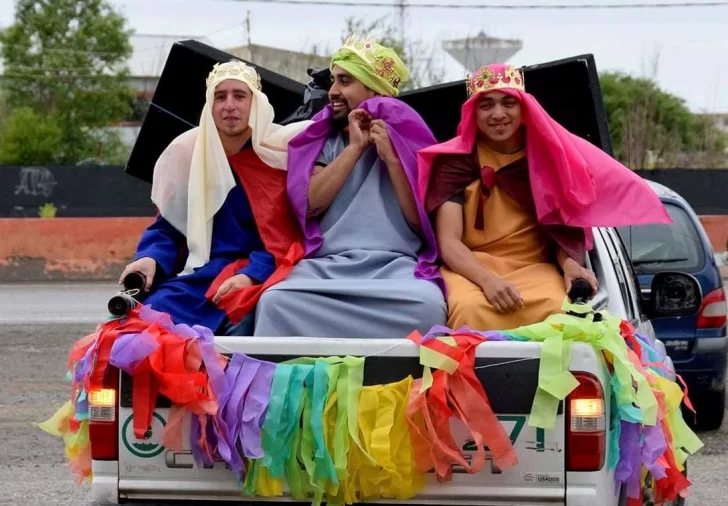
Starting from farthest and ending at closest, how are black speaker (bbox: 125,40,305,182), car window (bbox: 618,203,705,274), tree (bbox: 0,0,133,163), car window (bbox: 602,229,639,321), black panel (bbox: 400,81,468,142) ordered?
1. tree (bbox: 0,0,133,163)
2. car window (bbox: 618,203,705,274)
3. black speaker (bbox: 125,40,305,182)
4. black panel (bbox: 400,81,468,142)
5. car window (bbox: 602,229,639,321)

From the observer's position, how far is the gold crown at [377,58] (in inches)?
216

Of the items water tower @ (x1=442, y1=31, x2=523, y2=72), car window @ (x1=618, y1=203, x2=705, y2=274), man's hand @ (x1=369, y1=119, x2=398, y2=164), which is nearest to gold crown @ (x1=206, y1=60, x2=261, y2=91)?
man's hand @ (x1=369, y1=119, x2=398, y2=164)

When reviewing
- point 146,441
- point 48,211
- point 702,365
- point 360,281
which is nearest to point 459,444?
point 360,281

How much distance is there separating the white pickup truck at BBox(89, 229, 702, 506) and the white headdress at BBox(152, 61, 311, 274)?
3.35ft

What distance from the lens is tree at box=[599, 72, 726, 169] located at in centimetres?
3275

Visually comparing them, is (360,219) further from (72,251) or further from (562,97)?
(72,251)

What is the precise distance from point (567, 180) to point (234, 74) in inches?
59.1

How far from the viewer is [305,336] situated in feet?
15.4

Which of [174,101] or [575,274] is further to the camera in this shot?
[174,101]

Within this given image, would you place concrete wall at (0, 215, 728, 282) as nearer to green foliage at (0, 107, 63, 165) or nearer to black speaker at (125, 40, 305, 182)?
black speaker at (125, 40, 305, 182)

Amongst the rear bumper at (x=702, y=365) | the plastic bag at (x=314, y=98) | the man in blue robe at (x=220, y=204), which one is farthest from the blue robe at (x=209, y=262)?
the rear bumper at (x=702, y=365)

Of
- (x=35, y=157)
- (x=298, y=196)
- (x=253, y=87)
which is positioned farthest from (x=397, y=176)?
(x=35, y=157)

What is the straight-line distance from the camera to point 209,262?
5156 millimetres

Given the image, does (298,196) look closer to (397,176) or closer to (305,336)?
(397,176)
